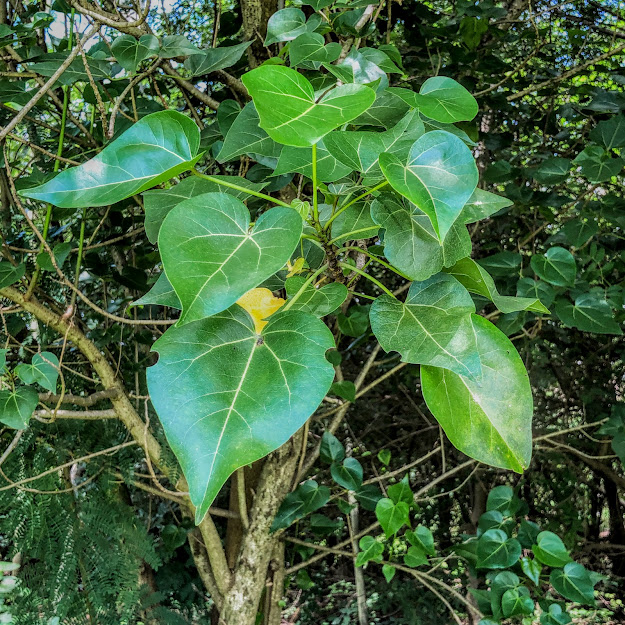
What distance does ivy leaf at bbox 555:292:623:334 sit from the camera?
104 centimetres

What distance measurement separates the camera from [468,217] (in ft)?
1.40

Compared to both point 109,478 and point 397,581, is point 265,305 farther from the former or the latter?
point 397,581

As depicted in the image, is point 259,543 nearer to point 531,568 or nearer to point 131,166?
point 531,568

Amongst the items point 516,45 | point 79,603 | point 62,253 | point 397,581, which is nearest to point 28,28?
point 62,253

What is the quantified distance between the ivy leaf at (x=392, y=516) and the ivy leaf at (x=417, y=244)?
838mm

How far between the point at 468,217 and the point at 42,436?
1.04 m

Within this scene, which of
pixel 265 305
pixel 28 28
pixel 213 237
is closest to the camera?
pixel 213 237

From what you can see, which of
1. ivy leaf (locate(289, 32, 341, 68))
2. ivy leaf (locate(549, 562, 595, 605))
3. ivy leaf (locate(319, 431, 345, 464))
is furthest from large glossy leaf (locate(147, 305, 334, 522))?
ivy leaf (locate(549, 562, 595, 605))

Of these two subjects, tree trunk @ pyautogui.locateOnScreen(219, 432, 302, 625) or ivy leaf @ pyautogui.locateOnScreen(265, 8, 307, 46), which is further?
tree trunk @ pyautogui.locateOnScreen(219, 432, 302, 625)

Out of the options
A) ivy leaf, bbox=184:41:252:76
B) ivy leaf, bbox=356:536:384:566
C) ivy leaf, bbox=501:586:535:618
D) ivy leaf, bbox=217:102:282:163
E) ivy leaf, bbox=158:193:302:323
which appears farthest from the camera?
ivy leaf, bbox=356:536:384:566

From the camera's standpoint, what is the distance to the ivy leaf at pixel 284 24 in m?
0.68

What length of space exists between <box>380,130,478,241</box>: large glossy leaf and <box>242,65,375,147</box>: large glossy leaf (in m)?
0.04

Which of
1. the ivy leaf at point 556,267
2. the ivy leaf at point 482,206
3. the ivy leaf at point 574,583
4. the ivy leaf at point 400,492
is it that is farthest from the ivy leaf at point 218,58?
the ivy leaf at point 574,583

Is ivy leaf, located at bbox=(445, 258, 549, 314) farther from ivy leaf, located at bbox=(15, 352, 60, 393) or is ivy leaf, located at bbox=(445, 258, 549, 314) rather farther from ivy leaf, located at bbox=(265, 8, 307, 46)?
ivy leaf, located at bbox=(15, 352, 60, 393)
